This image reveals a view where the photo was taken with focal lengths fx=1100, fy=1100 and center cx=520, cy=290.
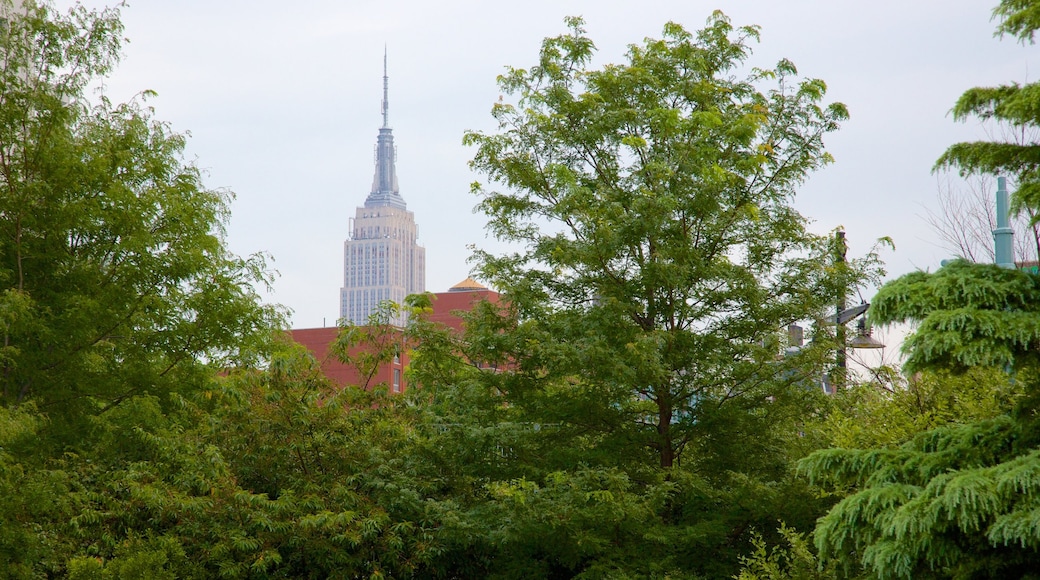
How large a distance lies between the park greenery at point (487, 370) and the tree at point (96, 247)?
0.05 metres

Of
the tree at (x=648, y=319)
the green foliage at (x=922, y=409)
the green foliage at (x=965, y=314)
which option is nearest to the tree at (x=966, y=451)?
the green foliage at (x=965, y=314)

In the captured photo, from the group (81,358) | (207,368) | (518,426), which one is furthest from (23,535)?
(518,426)

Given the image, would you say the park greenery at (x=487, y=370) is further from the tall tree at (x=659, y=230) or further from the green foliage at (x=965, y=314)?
the green foliage at (x=965, y=314)

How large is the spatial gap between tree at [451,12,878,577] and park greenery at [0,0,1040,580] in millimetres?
55

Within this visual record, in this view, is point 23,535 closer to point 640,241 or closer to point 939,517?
point 640,241

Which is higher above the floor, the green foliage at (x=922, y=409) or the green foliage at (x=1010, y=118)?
the green foliage at (x=1010, y=118)

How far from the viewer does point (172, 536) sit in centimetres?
1636

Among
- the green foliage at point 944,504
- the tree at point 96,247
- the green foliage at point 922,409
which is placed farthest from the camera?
the tree at point 96,247

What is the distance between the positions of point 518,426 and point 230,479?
479cm

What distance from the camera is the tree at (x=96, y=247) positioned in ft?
48.7

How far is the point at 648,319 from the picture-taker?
1755 centimetres

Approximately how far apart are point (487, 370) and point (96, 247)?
6.27 meters

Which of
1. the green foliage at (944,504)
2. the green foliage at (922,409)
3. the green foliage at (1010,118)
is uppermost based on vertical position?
the green foliage at (1010,118)

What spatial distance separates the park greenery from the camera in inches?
592
